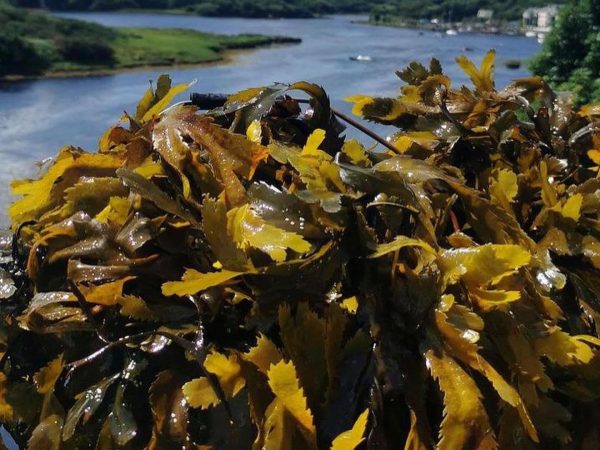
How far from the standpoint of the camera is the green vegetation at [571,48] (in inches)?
191

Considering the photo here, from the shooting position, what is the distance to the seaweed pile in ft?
2.61

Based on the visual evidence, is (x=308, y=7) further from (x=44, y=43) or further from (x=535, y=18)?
(x=44, y=43)

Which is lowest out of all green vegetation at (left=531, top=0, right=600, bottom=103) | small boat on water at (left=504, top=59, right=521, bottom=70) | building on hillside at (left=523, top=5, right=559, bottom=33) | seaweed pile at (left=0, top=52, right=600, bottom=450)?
building on hillside at (left=523, top=5, right=559, bottom=33)

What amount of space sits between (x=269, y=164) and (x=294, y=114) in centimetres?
16

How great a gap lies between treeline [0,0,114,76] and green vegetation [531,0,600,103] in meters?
19.5

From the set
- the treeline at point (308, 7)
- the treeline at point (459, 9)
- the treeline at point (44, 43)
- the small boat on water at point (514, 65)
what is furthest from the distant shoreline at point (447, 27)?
the small boat on water at point (514, 65)

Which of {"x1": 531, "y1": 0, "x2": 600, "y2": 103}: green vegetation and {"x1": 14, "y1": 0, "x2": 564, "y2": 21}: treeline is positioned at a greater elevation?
{"x1": 531, "y1": 0, "x2": 600, "y2": 103}: green vegetation

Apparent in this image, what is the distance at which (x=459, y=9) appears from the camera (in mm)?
68062

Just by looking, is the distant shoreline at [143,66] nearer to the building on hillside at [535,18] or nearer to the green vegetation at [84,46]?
the green vegetation at [84,46]

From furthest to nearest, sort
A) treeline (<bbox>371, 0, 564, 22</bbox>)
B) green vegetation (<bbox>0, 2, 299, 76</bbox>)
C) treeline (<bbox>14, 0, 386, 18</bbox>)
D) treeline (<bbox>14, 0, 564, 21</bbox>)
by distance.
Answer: treeline (<bbox>371, 0, 564, 22</bbox>) → treeline (<bbox>14, 0, 564, 21</bbox>) → treeline (<bbox>14, 0, 386, 18</bbox>) → green vegetation (<bbox>0, 2, 299, 76</bbox>)

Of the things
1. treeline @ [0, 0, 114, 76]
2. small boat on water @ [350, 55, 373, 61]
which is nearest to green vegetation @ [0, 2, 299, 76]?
treeline @ [0, 0, 114, 76]

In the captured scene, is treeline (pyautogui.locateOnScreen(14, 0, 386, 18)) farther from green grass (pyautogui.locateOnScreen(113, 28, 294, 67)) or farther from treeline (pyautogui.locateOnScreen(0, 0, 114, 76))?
treeline (pyautogui.locateOnScreen(0, 0, 114, 76))

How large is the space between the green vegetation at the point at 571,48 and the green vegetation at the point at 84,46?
19.4 meters

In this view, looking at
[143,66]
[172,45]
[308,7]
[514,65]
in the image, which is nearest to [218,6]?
[308,7]
